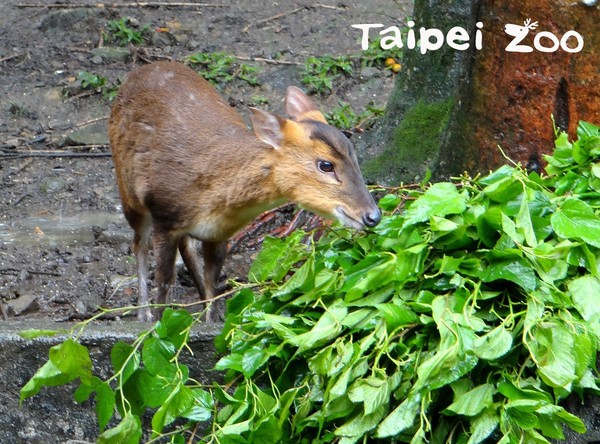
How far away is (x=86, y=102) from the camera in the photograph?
969 cm

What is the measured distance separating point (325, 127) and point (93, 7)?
625 centimetres

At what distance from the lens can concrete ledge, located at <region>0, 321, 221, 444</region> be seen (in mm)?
4445

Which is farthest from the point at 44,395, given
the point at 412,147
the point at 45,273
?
the point at 412,147

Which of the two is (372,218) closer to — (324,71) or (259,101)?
(259,101)

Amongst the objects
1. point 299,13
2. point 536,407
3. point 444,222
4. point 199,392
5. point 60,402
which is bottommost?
point 299,13

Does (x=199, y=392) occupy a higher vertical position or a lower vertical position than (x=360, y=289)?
lower

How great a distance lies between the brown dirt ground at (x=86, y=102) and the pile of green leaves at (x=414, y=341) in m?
2.38

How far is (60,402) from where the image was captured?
14.9ft

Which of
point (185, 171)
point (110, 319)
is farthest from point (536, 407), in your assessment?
point (110, 319)

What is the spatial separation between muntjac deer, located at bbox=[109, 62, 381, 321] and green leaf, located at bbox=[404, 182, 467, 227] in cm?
70

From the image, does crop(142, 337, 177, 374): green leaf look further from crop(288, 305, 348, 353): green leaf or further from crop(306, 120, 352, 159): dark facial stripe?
crop(306, 120, 352, 159): dark facial stripe

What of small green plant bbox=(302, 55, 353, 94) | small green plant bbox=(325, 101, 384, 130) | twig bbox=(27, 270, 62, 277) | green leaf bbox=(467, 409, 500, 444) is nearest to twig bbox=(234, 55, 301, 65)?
small green plant bbox=(302, 55, 353, 94)

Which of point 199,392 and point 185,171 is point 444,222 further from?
point 185,171

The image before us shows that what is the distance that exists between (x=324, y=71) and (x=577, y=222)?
6077 mm
